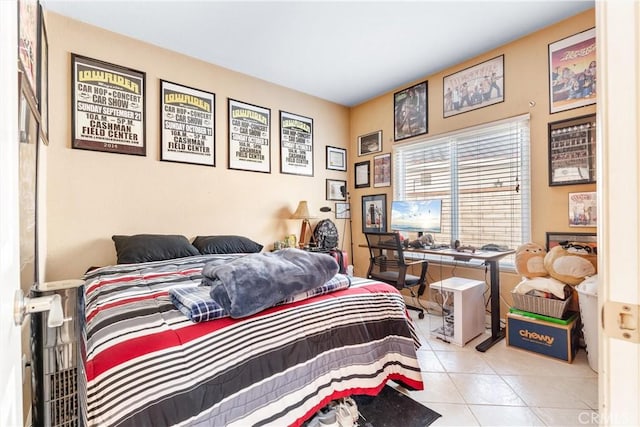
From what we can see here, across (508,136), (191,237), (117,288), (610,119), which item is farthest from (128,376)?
(508,136)

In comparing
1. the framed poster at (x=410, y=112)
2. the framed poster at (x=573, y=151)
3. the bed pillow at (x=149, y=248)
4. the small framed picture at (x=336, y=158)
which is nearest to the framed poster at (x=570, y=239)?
the framed poster at (x=573, y=151)

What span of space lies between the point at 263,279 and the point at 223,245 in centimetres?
173

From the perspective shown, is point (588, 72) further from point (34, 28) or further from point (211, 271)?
point (34, 28)

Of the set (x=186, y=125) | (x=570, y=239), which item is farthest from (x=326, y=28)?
(x=570, y=239)

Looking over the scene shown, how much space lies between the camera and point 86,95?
2.56 metres

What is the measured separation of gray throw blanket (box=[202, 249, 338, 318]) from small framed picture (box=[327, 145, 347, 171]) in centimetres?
290

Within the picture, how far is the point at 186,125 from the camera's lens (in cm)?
307

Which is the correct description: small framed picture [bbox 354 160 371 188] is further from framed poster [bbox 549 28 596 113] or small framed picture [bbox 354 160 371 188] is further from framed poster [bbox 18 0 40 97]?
framed poster [bbox 18 0 40 97]

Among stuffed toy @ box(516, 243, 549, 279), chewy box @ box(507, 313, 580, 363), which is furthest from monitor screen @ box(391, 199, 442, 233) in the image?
chewy box @ box(507, 313, 580, 363)

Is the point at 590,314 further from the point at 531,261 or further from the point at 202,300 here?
the point at 202,300

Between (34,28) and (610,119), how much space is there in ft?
8.29

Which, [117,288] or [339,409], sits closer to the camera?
[339,409]

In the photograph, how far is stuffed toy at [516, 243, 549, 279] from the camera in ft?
8.06

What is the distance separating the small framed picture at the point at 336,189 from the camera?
170 inches
